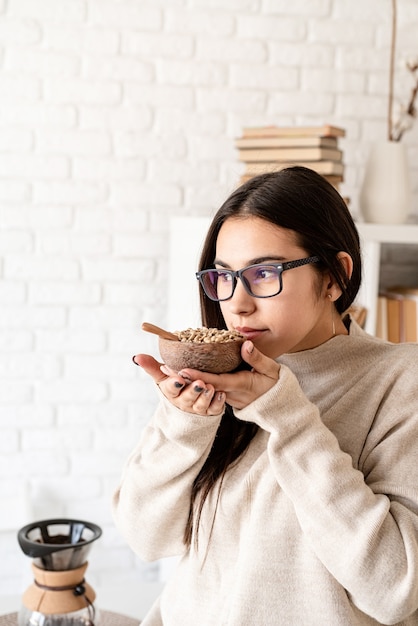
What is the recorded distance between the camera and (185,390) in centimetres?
110

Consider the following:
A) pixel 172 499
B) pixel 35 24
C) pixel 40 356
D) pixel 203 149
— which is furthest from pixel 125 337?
pixel 172 499

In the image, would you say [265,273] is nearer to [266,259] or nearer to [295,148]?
[266,259]

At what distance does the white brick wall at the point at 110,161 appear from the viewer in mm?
2480

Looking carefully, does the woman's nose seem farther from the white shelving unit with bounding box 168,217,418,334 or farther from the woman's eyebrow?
the white shelving unit with bounding box 168,217,418,334

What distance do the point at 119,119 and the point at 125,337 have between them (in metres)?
0.68

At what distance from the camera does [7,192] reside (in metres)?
2.48

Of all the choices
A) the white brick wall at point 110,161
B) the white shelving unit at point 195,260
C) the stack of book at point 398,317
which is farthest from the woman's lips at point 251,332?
the white brick wall at point 110,161

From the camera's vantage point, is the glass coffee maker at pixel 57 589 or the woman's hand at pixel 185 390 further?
the glass coffee maker at pixel 57 589

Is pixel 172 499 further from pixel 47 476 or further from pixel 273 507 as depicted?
pixel 47 476

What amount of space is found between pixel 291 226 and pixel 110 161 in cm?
144

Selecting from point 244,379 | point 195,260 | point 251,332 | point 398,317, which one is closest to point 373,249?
point 398,317

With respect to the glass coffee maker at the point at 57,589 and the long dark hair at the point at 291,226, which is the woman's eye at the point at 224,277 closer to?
the long dark hair at the point at 291,226

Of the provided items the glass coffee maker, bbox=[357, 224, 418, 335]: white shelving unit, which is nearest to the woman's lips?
the glass coffee maker

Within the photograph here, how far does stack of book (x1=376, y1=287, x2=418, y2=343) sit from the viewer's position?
238 cm
